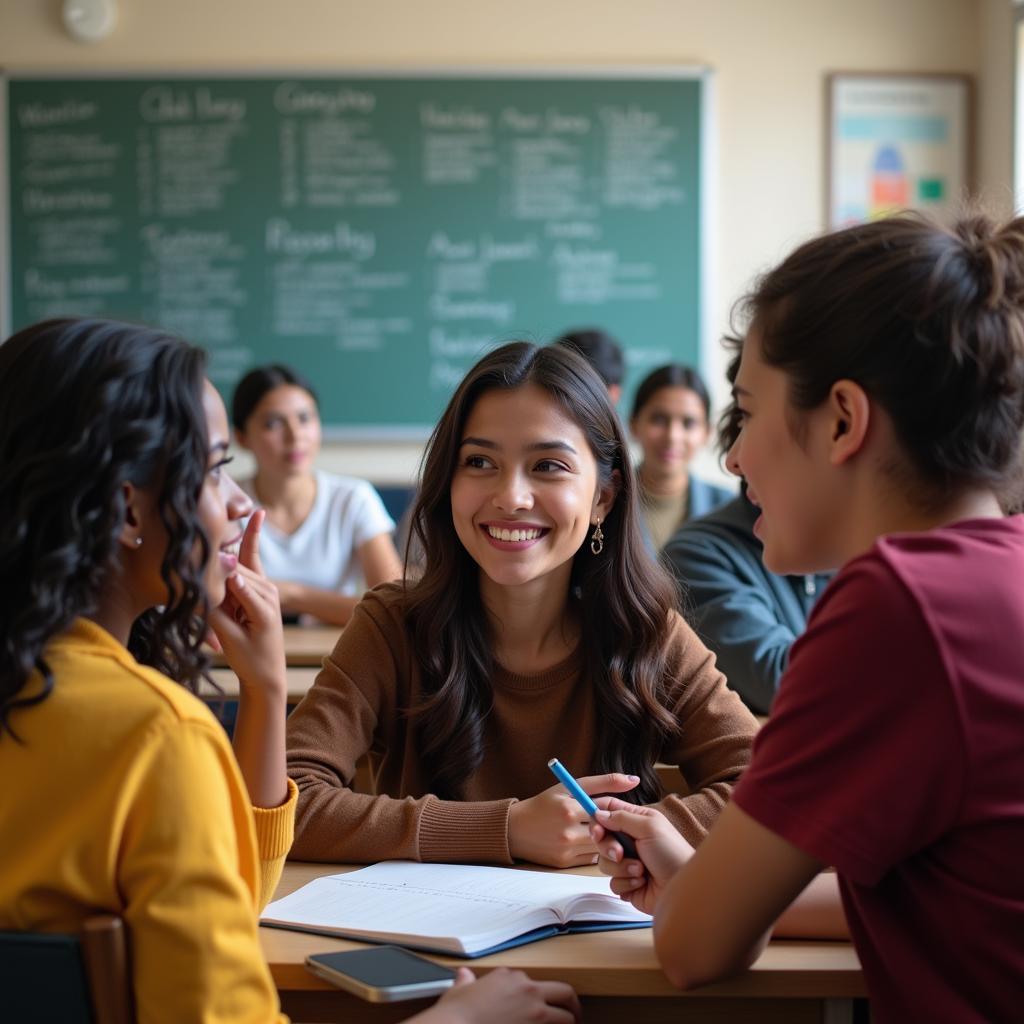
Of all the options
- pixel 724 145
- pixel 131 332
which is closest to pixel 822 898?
pixel 131 332

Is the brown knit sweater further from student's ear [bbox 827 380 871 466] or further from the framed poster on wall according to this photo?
the framed poster on wall

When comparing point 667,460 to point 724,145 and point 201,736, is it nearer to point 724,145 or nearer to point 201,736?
point 724,145

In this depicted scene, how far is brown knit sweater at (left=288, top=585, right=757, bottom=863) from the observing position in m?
1.58

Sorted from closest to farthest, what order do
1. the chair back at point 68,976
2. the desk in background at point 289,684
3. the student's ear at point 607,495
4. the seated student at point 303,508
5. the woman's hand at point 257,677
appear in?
the chair back at point 68,976, the woman's hand at point 257,677, the student's ear at point 607,495, the desk in background at point 289,684, the seated student at point 303,508

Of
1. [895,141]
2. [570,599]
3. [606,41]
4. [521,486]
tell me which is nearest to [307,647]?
[570,599]

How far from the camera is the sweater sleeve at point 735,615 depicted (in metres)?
2.33

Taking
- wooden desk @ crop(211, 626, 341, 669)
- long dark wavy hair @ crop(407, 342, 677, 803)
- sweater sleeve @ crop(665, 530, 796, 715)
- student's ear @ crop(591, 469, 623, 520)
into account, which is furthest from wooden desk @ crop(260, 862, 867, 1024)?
wooden desk @ crop(211, 626, 341, 669)

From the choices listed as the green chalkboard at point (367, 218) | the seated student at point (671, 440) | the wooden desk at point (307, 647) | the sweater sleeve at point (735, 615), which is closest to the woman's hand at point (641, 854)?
the sweater sleeve at point (735, 615)

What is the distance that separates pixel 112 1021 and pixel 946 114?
484 cm

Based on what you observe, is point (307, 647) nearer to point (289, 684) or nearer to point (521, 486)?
point (289, 684)

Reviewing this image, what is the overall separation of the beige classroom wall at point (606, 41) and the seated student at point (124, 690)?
4.06m

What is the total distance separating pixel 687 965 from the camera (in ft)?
3.68

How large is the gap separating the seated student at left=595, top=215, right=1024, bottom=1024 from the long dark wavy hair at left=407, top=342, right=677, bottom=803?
622mm

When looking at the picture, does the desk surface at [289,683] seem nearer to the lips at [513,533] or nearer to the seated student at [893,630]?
the lips at [513,533]
